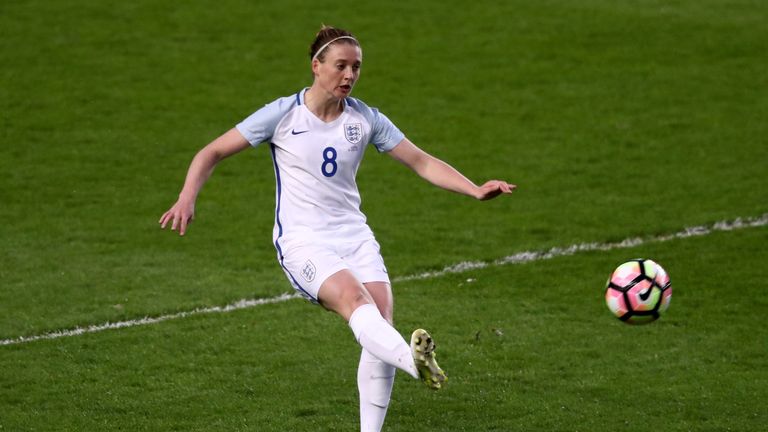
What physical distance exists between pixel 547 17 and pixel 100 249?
29.8ft

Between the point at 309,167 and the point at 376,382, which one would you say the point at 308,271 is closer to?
the point at 309,167

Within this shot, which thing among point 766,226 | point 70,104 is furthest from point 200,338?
point 70,104

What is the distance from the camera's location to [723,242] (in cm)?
1154

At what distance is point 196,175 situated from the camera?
22.2 ft

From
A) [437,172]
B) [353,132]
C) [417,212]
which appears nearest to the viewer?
[353,132]

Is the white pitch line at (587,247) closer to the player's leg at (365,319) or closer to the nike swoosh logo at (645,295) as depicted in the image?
the nike swoosh logo at (645,295)

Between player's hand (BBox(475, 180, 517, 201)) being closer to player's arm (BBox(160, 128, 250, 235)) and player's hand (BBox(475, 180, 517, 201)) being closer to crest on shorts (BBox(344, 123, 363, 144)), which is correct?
crest on shorts (BBox(344, 123, 363, 144))

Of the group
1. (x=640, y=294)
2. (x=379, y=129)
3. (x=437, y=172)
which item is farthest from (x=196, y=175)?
(x=640, y=294)

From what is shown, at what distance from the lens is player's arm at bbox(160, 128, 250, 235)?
21.6 ft

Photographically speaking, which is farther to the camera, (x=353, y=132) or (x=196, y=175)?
(x=353, y=132)

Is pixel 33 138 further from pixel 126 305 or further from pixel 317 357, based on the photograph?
pixel 317 357

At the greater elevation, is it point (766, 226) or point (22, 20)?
point (766, 226)

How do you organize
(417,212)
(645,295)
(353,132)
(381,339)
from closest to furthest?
A: (381,339), (353,132), (645,295), (417,212)

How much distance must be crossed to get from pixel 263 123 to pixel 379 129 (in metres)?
0.72
